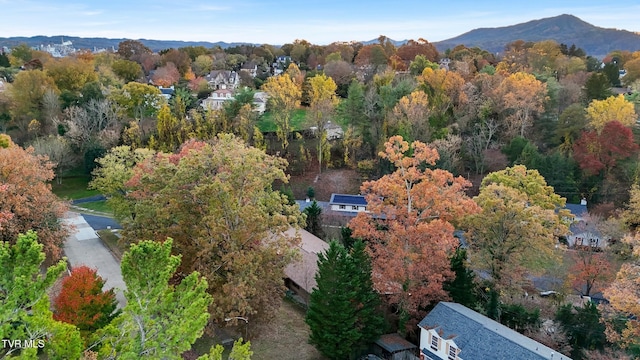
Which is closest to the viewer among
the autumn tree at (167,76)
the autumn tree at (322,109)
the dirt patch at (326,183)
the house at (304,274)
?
the house at (304,274)

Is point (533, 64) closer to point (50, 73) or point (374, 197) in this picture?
point (374, 197)

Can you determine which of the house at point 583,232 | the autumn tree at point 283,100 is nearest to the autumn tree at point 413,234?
the house at point 583,232

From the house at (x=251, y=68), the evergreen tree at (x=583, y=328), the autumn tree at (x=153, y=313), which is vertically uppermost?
the house at (x=251, y=68)

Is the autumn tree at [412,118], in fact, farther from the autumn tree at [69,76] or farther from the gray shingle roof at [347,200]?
the autumn tree at [69,76]

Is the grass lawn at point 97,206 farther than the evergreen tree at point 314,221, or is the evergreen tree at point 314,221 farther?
the grass lawn at point 97,206

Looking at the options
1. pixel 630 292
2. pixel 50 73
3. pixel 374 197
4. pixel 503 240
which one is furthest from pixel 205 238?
pixel 50 73

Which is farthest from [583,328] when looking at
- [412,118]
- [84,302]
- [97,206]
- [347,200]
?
[97,206]

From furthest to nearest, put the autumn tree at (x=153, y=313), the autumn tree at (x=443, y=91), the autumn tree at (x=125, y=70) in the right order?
1. the autumn tree at (x=125, y=70)
2. the autumn tree at (x=443, y=91)
3. the autumn tree at (x=153, y=313)

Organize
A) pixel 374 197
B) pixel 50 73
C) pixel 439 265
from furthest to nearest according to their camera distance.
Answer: pixel 50 73
pixel 374 197
pixel 439 265

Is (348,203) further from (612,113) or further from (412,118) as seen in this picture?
(612,113)
